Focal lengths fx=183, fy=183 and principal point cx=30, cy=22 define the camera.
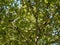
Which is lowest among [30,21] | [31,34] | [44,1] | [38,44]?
[38,44]

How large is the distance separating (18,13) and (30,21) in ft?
4.41

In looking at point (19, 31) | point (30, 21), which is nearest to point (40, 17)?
point (30, 21)

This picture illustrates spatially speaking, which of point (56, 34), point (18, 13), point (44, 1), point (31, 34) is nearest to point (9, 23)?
point (18, 13)

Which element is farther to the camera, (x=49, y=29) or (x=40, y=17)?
(x=49, y=29)

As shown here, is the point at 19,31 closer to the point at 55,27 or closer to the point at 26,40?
the point at 26,40

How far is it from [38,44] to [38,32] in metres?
1.15

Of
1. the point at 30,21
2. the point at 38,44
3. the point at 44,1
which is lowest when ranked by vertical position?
the point at 38,44

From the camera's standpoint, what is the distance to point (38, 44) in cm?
1484

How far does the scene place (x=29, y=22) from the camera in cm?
1416

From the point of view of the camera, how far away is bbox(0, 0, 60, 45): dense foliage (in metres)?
13.4

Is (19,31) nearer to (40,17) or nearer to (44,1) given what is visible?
(40,17)

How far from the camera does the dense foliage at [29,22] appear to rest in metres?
13.4

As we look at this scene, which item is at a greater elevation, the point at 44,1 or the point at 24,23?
the point at 44,1

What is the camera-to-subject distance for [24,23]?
13.5 meters
